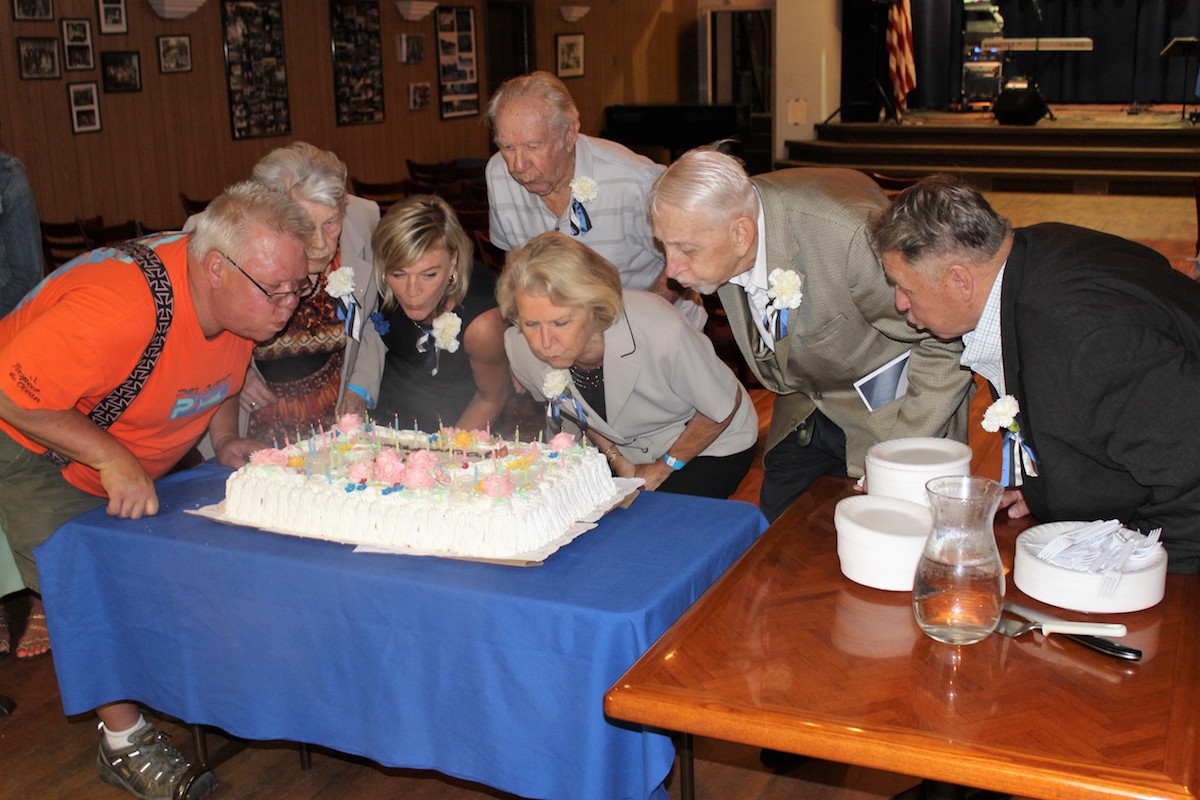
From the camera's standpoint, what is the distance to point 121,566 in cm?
258

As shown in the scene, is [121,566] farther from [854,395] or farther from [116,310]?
[854,395]

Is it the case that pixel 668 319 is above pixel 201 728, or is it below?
above

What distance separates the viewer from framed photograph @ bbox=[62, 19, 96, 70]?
7531 millimetres

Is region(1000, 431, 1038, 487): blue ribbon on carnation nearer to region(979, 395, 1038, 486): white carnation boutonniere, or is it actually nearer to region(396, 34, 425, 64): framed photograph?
region(979, 395, 1038, 486): white carnation boutonniere

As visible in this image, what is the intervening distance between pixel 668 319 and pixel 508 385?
2.42 feet

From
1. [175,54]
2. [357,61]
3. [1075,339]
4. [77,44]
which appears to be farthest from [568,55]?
[1075,339]

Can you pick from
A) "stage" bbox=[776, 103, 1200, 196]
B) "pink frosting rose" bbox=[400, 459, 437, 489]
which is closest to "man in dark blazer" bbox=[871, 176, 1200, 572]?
"pink frosting rose" bbox=[400, 459, 437, 489]

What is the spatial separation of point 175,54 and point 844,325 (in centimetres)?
726

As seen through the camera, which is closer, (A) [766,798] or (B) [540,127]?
(A) [766,798]

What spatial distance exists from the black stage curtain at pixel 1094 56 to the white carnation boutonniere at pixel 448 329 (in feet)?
49.3

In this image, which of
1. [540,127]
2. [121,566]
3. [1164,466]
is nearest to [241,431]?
[121,566]

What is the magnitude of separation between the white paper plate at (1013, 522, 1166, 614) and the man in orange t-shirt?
1.68m

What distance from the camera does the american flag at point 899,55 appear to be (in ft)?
46.3

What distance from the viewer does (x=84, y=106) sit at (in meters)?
7.74
